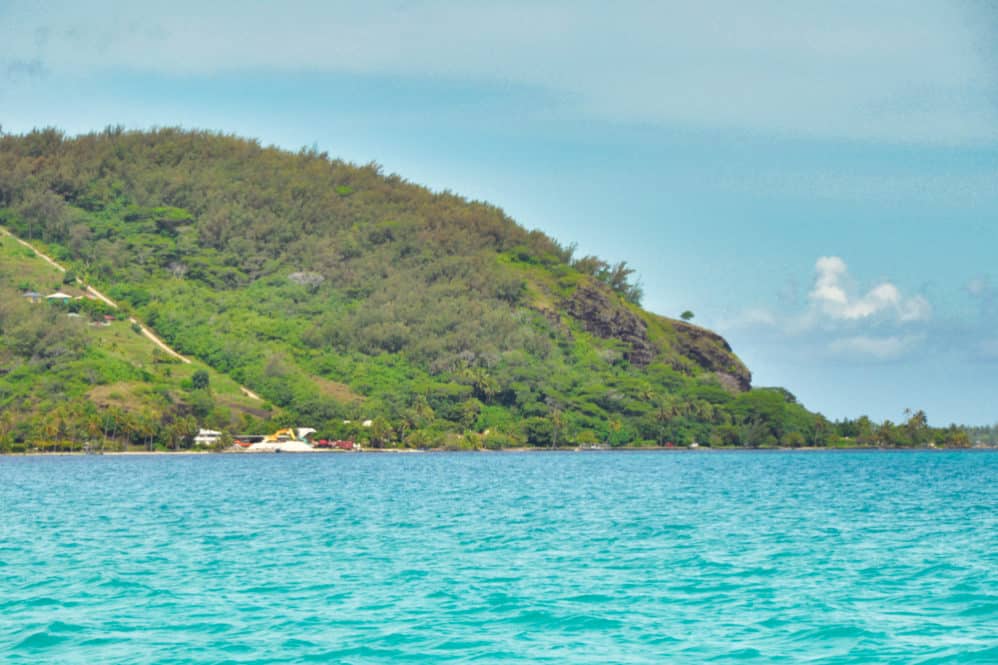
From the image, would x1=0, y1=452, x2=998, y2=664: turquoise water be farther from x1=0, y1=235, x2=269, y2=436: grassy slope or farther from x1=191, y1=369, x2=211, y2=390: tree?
x1=191, y1=369, x2=211, y2=390: tree

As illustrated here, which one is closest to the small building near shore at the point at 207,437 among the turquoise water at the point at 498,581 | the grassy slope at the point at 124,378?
the grassy slope at the point at 124,378

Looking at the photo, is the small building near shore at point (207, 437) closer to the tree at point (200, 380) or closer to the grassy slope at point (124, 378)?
the grassy slope at point (124, 378)

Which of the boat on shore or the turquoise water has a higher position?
the boat on shore

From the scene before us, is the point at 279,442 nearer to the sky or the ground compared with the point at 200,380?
nearer to the ground

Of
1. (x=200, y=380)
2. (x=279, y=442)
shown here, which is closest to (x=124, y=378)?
(x=200, y=380)

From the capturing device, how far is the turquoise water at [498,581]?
71.9 ft

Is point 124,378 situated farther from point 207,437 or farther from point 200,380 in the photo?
point 207,437

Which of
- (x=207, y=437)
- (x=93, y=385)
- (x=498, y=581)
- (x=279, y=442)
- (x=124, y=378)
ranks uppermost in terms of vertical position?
(x=124, y=378)

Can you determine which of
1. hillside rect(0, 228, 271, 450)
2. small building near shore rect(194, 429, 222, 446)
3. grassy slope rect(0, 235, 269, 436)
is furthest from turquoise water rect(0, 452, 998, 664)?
grassy slope rect(0, 235, 269, 436)

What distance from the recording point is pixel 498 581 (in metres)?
29.2

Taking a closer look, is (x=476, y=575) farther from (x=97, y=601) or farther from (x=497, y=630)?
(x=97, y=601)

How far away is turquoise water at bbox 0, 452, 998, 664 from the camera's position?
21906mm

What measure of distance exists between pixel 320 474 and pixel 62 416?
6535 cm

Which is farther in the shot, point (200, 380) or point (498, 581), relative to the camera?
point (200, 380)
